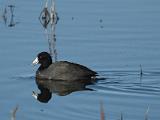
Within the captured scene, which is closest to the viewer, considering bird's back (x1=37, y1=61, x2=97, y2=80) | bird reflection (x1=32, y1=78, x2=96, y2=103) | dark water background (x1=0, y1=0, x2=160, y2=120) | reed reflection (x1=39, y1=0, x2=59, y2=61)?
dark water background (x1=0, y1=0, x2=160, y2=120)

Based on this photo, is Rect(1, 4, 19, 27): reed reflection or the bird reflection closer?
the bird reflection

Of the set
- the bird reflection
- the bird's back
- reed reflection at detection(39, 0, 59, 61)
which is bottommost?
the bird reflection

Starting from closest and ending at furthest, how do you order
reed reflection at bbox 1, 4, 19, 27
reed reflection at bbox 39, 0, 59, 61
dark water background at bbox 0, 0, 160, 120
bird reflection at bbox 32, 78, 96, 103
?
dark water background at bbox 0, 0, 160, 120
bird reflection at bbox 32, 78, 96, 103
reed reflection at bbox 39, 0, 59, 61
reed reflection at bbox 1, 4, 19, 27

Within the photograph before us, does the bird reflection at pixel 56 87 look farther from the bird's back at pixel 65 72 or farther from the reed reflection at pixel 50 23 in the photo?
the reed reflection at pixel 50 23

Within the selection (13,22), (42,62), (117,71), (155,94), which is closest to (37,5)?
(13,22)

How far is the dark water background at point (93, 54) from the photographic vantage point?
1227 cm

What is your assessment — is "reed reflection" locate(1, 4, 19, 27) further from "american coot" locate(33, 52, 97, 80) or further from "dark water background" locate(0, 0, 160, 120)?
"american coot" locate(33, 52, 97, 80)

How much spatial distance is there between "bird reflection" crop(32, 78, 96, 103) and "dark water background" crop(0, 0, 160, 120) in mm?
153

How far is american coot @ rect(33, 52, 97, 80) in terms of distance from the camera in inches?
578

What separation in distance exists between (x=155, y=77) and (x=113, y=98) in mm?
1559

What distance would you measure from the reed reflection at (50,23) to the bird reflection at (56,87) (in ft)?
3.46

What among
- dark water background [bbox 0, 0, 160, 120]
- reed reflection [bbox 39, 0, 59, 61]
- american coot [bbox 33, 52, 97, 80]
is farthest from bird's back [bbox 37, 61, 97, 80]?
reed reflection [bbox 39, 0, 59, 61]

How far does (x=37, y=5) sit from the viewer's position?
18.7m

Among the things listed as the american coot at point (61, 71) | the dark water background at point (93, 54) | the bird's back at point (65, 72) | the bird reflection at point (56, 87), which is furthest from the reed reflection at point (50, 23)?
the bird reflection at point (56, 87)
